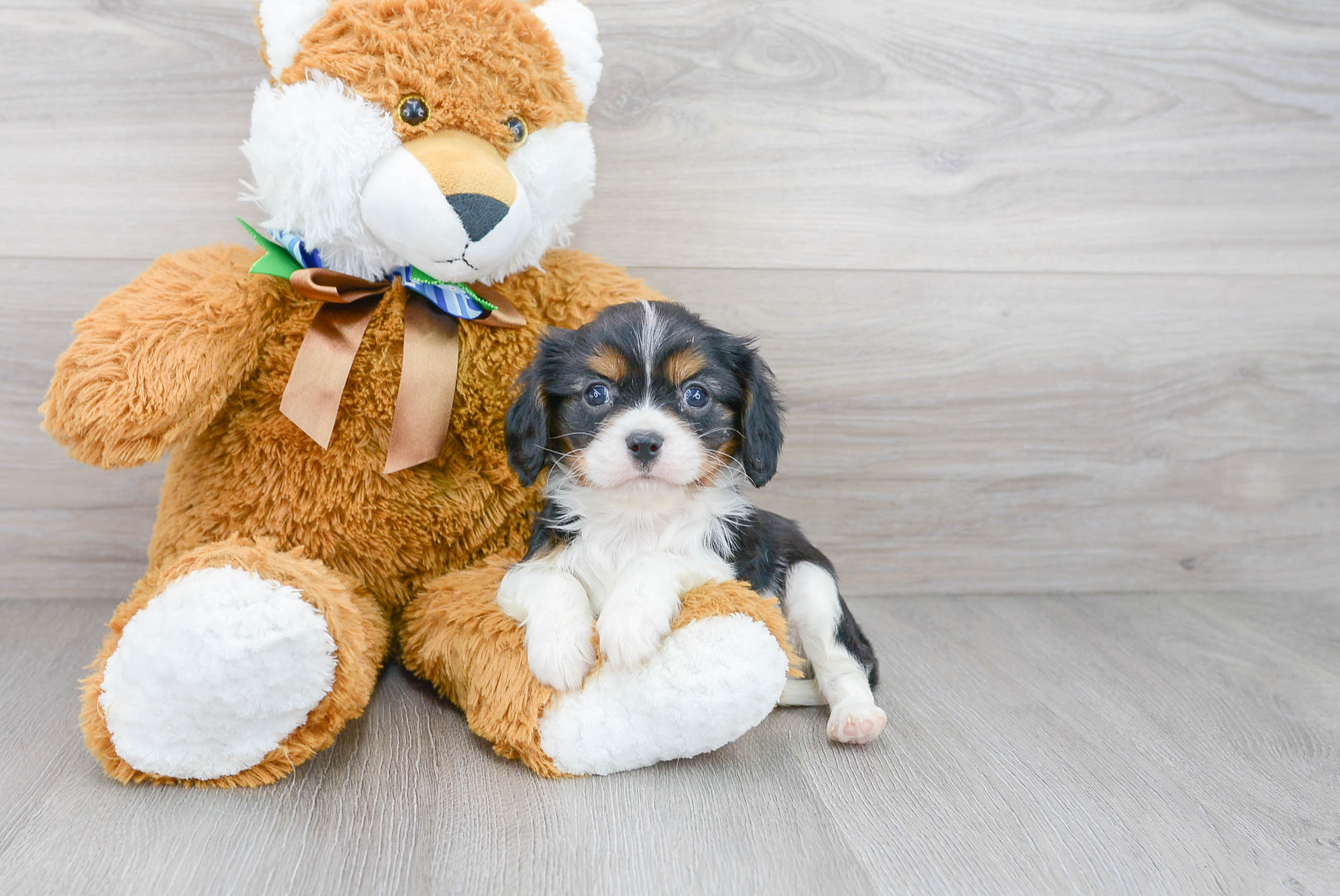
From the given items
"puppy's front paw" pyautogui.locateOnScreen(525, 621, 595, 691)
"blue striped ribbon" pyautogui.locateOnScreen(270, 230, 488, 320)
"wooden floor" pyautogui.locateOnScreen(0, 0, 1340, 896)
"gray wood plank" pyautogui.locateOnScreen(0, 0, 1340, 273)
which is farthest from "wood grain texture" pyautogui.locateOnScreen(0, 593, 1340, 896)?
"gray wood plank" pyautogui.locateOnScreen(0, 0, 1340, 273)

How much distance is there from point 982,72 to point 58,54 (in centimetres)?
183

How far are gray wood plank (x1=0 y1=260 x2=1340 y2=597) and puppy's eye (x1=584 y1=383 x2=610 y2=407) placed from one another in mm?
694

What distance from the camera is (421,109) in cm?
150

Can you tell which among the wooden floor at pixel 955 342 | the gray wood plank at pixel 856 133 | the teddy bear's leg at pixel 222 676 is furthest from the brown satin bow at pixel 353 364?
the gray wood plank at pixel 856 133

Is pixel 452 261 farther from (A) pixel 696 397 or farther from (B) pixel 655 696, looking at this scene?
(B) pixel 655 696

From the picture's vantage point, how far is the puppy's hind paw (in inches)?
60.5

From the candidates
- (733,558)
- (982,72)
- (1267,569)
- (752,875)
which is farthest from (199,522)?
(1267,569)

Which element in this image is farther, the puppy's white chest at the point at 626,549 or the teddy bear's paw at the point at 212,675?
the puppy's white chest at the point at 626,549

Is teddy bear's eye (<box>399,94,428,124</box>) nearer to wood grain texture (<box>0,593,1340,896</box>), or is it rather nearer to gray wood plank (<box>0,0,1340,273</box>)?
gray wood plank (<box>0,0,1340,273</box>)

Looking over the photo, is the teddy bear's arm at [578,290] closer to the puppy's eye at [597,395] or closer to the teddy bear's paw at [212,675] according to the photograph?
the puppy's eye at [597,395]

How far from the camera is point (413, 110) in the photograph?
149 centimetres

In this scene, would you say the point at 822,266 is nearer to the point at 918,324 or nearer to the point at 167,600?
the point at 918,324

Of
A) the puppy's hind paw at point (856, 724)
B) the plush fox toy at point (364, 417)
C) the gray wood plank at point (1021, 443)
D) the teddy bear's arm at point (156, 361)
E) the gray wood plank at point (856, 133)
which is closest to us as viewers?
the plush fox toy at point (364, 417)

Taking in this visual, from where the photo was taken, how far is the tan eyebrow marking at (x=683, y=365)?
4.78ft
